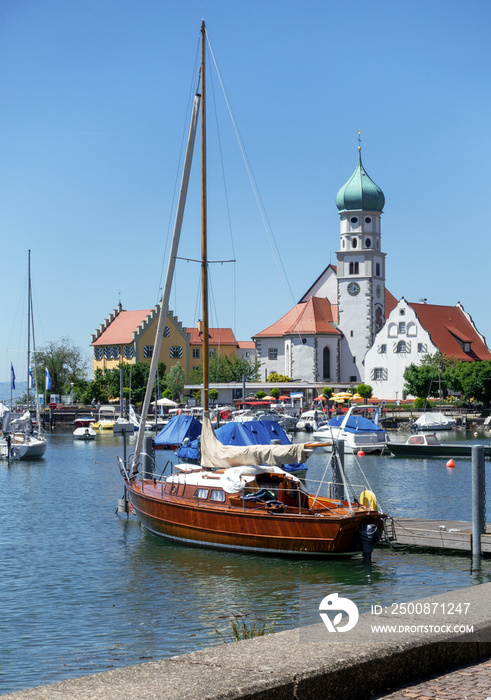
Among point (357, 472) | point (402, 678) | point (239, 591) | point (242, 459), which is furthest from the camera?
point (357, 472)

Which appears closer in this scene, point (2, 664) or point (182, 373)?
point (2, 664)

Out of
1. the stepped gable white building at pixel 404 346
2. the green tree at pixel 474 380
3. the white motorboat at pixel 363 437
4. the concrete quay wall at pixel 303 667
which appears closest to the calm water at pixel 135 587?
the concrete quay wall at pixel 303 667

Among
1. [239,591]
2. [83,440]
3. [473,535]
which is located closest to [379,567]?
[473,535]

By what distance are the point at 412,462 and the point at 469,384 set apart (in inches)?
1810

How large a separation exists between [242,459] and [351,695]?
747 inches

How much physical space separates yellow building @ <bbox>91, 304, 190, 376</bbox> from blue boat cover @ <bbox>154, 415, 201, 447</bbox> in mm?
73292

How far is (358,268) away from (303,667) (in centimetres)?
11947

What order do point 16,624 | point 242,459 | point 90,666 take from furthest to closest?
point 242,459
point 16,624
point 90,666

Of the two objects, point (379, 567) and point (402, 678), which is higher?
point (402, 678)

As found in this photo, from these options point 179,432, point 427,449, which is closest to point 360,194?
point 427,449

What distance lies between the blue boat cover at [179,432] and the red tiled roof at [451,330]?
198ft

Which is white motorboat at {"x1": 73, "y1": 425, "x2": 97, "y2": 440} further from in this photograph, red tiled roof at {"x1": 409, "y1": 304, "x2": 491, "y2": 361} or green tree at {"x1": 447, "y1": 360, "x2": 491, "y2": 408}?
red tiled roof at {"x1": 409, "y1": 304, "x2": 491, "y2": 361}

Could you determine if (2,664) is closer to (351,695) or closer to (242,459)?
(351,695)

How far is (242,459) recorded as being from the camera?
82.5ft
